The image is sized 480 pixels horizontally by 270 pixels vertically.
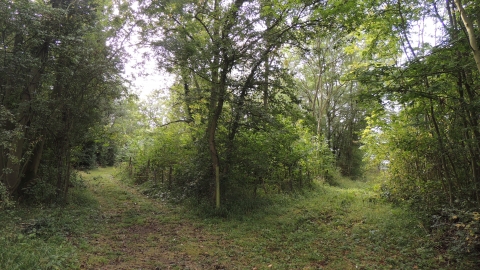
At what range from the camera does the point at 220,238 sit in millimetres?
6852

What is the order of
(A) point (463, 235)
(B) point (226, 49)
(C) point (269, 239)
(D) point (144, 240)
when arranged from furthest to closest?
(B) point (226, 49), (C) point (269, 239), (D) point (144, 240), (A) point (463, 235)

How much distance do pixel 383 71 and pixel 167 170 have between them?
10.2m

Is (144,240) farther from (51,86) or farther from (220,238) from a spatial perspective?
(51,86)

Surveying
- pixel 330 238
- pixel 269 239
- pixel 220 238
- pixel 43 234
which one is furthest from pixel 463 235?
pixel 43 234

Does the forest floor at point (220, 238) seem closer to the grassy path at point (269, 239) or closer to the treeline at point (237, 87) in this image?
the grassy path at point (269, 239)

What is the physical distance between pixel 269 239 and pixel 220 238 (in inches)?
45.9


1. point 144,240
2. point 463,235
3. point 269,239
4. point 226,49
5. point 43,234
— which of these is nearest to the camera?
point 463,235

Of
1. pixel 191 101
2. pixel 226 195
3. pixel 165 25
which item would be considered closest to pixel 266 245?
pixel 226 195

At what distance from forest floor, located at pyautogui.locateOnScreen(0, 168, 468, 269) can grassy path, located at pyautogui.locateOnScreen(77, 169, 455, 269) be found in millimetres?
19

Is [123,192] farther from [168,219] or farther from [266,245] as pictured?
[266,245]

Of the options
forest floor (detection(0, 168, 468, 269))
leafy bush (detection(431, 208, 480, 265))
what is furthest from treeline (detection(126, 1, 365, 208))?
leafy bush (detection(431, 208, 480, 265))

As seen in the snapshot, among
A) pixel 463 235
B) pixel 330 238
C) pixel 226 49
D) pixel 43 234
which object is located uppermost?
pixel 226 49

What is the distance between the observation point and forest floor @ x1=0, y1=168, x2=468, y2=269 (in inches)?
202

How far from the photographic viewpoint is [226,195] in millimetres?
9430
